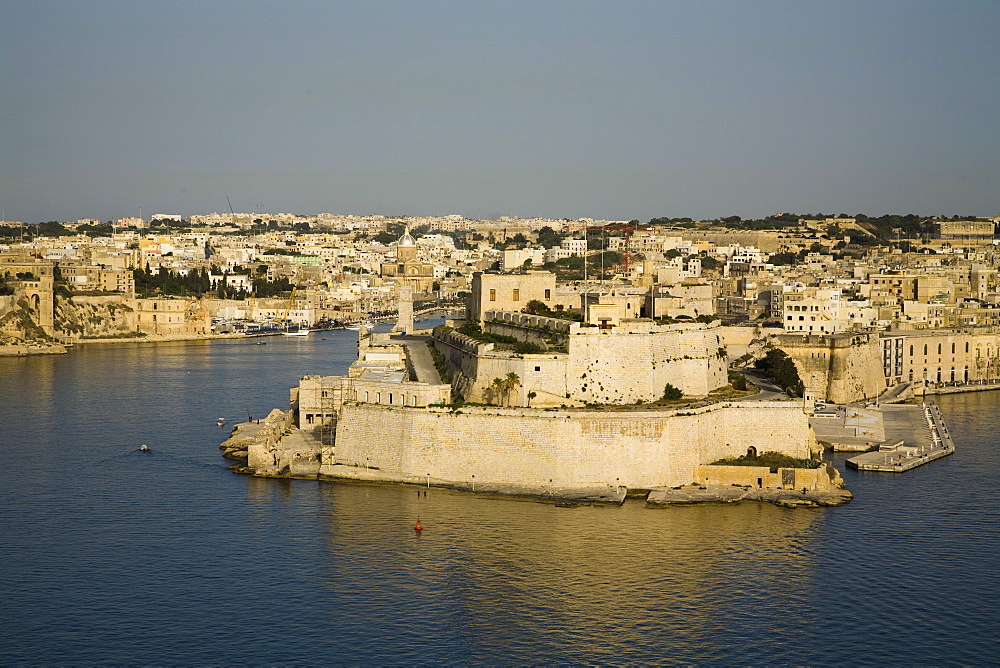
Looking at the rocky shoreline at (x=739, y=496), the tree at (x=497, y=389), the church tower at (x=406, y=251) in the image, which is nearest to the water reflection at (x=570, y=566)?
the rocky shoreline at (x=739, y=496)

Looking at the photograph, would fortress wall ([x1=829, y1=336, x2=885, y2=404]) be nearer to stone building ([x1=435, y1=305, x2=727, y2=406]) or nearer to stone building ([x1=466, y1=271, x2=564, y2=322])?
stone building ([x1=466, y1=271, x2=564, y2=322])

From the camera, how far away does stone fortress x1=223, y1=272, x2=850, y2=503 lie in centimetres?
1823

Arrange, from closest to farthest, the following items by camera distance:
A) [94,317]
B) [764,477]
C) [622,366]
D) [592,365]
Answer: [764,477], [592,365], [622,366], [94,317]

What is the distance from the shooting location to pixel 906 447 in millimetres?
22234

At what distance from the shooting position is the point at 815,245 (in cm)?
5916

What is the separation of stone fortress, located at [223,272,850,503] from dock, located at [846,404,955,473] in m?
1.71

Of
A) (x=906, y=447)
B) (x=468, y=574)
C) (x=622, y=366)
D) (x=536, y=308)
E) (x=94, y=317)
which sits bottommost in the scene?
(x=468, y=574)

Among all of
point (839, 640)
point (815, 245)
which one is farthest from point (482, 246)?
point (839, 640)

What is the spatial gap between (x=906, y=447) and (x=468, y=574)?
33.7 ft

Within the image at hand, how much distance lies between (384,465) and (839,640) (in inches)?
313

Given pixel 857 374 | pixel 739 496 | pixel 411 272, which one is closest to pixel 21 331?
pixel 857 374

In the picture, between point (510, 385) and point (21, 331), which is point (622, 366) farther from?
point (21, 331)

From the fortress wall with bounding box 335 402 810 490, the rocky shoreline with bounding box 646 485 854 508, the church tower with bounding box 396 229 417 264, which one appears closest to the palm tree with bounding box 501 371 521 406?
the fortress wall with bounding box 335 402 810 490

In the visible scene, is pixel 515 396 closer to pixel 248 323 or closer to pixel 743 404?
pixel 743 404
